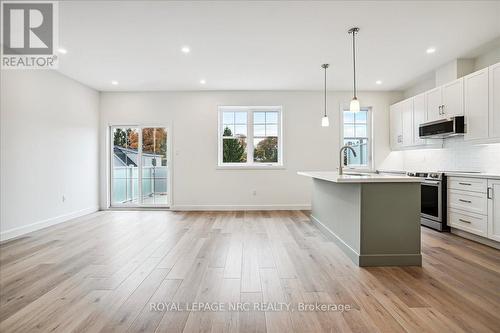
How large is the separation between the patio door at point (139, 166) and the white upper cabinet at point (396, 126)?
5.22 meters

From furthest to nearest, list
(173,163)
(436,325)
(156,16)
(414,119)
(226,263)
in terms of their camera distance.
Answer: (173,163) < (414,119) < (156,16) < (226,263) < (436,325)

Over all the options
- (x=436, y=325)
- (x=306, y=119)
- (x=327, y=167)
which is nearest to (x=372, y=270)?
(x=436, y=325)

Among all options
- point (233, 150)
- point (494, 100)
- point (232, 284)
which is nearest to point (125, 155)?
point (233, 150)

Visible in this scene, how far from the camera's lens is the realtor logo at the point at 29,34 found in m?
2.87

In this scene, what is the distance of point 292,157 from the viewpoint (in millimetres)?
5945

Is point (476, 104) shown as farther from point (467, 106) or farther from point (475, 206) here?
point (475, 206)

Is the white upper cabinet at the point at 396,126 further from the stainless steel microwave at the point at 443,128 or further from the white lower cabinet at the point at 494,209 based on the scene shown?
the white lower cabinet at the point at 494,209

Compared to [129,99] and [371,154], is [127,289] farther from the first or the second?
[371,154]

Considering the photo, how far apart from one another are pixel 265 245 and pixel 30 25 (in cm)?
401

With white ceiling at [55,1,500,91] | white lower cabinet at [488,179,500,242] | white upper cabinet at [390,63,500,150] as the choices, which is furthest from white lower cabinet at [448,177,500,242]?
white ceiling at [55,1,500,91]

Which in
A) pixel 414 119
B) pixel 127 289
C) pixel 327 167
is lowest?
pixel 127 289

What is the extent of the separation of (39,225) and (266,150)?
14.7 ft

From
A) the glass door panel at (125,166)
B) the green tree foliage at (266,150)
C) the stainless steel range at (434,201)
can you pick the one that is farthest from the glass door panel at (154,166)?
the stainless steel range at (434,201)

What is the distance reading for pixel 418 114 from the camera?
4.94 m
